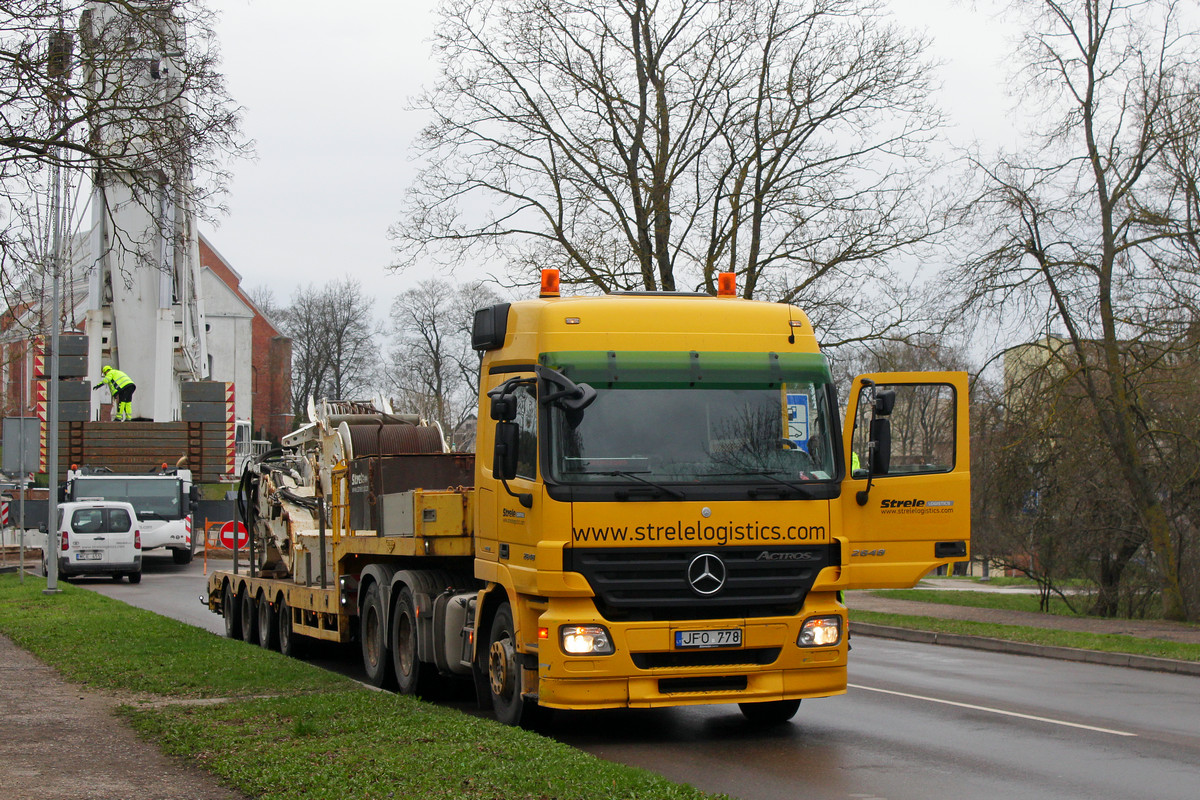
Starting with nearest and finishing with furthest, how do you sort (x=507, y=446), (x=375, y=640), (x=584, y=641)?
(x=584, y=641), (x=507, y=446), (x=375, y=640)

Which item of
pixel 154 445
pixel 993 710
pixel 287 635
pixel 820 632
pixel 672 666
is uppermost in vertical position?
pixel 154 445

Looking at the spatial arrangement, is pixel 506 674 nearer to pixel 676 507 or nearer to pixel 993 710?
pixel 676 507

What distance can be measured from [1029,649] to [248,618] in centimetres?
1048

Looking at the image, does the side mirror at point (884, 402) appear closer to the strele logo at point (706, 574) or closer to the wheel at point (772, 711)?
the strele logo at point (706, 574)

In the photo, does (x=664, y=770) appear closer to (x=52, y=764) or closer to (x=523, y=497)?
(x=523, y=497)

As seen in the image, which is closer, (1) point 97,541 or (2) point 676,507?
(2) point 676,507

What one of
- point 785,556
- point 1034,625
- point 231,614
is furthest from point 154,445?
point 785,556

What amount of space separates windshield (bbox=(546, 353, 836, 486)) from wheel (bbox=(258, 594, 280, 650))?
8490mm

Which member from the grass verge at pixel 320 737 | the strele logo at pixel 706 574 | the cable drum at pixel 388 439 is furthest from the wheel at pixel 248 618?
the strele logo at pixel 706 574

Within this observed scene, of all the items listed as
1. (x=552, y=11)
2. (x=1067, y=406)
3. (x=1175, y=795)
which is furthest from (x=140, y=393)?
(x=1175, y=795)

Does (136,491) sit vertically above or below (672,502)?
below

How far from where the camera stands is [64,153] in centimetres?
1104

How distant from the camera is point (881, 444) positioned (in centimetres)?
957

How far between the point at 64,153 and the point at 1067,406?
1914 centimetres
